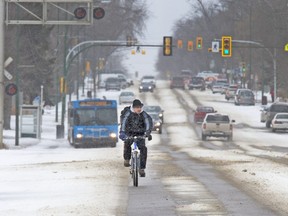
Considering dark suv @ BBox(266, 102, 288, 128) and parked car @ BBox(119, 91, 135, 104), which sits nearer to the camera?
dark suv @ BBox(266, 102, 288, 128)

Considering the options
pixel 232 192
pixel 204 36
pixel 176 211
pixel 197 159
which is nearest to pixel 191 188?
pixel 232 192

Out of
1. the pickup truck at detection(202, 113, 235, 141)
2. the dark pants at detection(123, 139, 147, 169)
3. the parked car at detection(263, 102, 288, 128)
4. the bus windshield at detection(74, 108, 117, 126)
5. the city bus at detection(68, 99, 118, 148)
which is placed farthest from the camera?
the parked car at detection(263, 102, 288, 128)

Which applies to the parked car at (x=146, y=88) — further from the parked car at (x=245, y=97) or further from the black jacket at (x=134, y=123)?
the black jacket at (x=134, y=123)

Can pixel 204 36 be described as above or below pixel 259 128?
above

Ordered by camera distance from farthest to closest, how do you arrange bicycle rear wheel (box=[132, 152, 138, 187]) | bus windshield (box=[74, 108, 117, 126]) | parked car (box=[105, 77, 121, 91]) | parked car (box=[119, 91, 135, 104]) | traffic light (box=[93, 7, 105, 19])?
parked car (box=[105, 77, 121, 91]), parked car (box=[119, 91, 135, 104]), bus windshield (box=[74, 108, 117, 126]), traffic light (box=[93, 7, 105, 19]), bicycle rear wheel (box=[132, 152, 138, 187])

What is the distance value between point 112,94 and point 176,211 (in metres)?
101

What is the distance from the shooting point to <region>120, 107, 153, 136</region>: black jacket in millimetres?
19250

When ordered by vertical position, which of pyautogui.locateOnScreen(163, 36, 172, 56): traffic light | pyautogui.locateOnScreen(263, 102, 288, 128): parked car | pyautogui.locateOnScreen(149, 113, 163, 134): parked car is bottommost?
pyautogui.locateOnScreen(149, 113, 163, 134): parked car

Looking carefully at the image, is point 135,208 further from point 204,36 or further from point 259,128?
point 204,36

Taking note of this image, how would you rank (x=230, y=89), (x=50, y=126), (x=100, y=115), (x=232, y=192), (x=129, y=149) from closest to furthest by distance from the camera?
(x=232, y=192), (x=129, y=149), (x=100, y=115), (x=50, y=126), (x=230, y=89)

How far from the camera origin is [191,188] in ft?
61.0

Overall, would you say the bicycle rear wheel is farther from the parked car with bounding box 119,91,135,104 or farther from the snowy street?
the parked car with bounding box 119,91,135,104

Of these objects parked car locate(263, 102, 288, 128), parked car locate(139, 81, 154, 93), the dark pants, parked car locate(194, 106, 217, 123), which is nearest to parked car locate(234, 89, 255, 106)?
parked car locate(194, 106, 217, 123)

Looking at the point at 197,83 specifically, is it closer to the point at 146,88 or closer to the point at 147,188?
the point at 146,88
